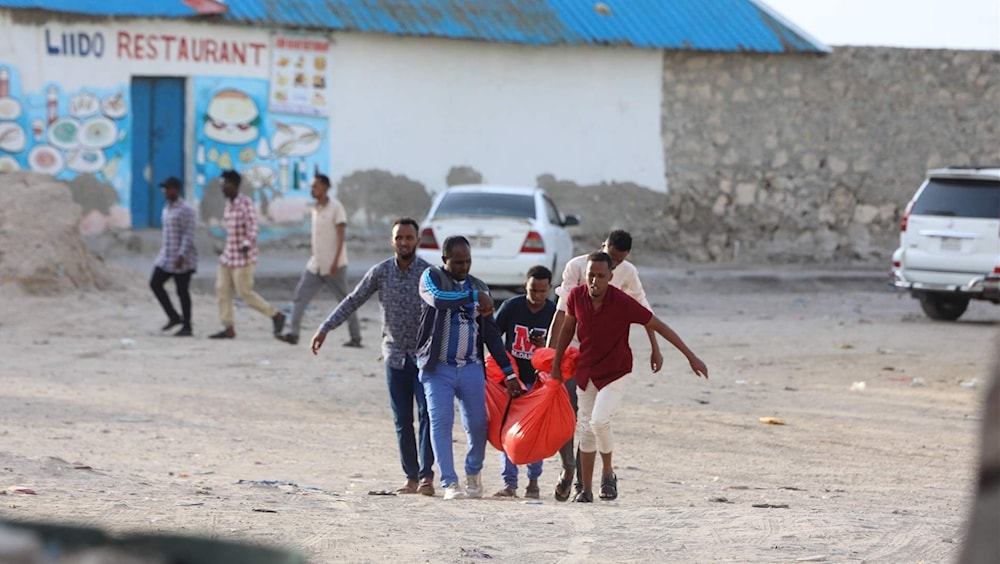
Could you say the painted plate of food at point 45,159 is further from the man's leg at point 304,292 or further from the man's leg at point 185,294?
the man's leg at point 304,292

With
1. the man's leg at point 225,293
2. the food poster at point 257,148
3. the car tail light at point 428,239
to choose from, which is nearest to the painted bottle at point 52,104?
the food poster at point 257,148

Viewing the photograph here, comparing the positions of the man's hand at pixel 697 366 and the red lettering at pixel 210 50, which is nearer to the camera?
the man's hand at pixel 697 366

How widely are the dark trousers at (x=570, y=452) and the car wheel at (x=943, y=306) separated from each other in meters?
10.7

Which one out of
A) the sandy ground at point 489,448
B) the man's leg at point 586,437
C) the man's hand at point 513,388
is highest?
the man's hand at point 513,388

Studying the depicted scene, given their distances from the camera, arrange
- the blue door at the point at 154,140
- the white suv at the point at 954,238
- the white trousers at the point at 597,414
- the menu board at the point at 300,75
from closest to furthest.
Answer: the white trousers at the point at 597,414 < the white suv at the point at 954,238 < the blue door at the point at 154,140 < the menu board at the point at 300,75

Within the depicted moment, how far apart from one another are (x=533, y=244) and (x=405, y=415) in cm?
891

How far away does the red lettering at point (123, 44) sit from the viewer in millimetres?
20438

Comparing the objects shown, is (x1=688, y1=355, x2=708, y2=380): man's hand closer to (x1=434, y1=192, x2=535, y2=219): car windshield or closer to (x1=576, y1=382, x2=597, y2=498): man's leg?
(x1=576, y1=382, x2=597, y2=498): man's leg

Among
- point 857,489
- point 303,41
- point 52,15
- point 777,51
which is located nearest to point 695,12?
point 777,51

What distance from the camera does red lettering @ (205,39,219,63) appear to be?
21078 mm

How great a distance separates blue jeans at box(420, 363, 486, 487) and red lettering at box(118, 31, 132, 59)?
13.5 m

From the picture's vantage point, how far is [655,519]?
7.40 metres

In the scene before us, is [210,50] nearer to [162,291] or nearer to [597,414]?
[162,291]

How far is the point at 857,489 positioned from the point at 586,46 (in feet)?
50.9
